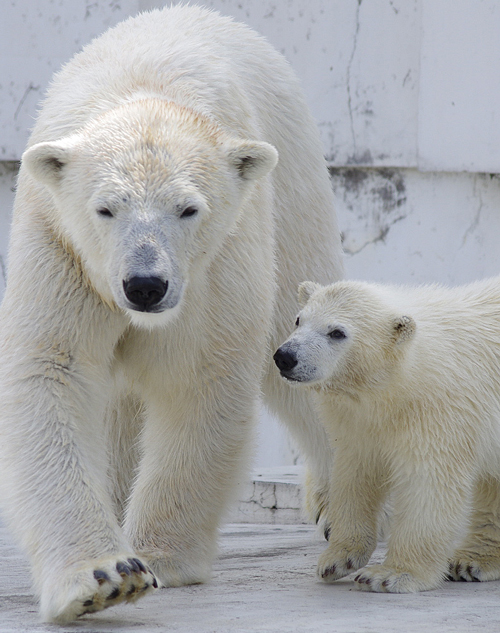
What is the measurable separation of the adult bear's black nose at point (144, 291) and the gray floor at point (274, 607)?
717 mm

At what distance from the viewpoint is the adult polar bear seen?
2.52 m

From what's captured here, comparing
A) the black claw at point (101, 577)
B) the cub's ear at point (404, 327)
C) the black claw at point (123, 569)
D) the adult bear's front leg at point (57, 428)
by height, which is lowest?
the black claw at point (101, 577)

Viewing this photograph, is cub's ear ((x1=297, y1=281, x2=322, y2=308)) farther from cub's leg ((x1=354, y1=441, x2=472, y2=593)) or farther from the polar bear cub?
cub's leg ((x1=354, y1=441, x2=472, y2=593))

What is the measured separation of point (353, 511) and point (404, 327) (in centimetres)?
54

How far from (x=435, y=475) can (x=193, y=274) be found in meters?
0.82

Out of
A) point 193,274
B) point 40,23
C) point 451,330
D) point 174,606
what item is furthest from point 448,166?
point 174,606

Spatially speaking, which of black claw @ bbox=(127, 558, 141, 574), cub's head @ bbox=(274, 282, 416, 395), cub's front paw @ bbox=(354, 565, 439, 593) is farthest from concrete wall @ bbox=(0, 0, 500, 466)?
black claw @ bbox=(127, 558, 141, 574)

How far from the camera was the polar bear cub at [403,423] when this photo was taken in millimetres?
2775

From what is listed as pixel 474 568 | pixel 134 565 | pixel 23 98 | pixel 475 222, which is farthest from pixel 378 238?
pixel 134 565

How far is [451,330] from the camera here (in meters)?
3.03

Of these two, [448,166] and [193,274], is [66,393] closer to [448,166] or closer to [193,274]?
[193,274]

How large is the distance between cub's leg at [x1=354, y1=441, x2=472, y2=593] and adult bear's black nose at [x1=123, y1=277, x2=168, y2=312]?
0.81 metres

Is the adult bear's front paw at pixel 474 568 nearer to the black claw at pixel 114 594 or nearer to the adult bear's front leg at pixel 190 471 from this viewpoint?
the adult bear's front leg at pixel 190 471

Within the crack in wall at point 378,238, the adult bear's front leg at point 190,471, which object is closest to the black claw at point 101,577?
the adult bear's front leg at point 190,471
